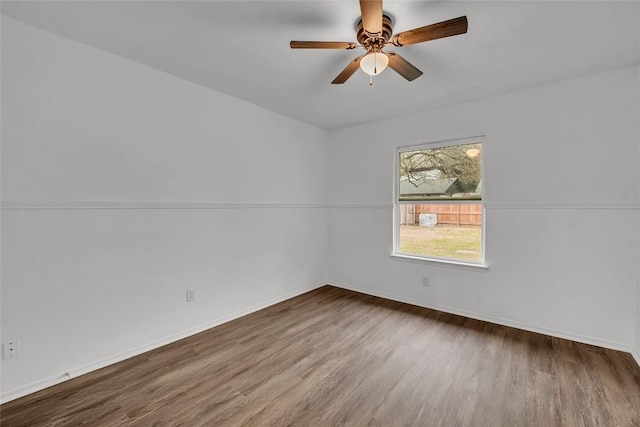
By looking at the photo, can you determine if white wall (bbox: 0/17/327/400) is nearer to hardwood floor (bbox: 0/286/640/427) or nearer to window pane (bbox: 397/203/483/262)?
hardwood floor (bbox: 0/286/640/427)

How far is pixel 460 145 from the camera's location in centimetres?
336

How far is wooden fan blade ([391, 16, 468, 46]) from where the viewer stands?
1.52 m

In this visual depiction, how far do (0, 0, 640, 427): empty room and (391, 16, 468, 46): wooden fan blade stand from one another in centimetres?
1

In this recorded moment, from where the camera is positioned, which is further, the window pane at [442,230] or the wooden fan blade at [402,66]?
the window pane at [442,230]

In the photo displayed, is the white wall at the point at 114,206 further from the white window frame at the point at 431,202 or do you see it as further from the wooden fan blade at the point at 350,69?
the white window frame at the point at 431,202

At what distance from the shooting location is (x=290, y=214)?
389 cm

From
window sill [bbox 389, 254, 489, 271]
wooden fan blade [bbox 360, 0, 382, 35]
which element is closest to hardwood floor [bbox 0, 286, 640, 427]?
window sill [bbox 389, 254, 489, 271]

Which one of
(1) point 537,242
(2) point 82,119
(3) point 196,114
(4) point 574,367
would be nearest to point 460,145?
(1) point 537,242

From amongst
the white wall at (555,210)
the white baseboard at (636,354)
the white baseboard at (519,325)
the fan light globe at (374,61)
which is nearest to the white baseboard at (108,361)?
the white baseboard at (519,325)

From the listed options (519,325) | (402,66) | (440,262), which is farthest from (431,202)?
(402,66)

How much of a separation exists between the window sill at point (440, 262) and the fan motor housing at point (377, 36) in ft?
8.41

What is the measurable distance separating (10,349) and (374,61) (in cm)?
306

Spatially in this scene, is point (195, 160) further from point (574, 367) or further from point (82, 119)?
point (574, 367)

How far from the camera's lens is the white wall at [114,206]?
6.22ft
